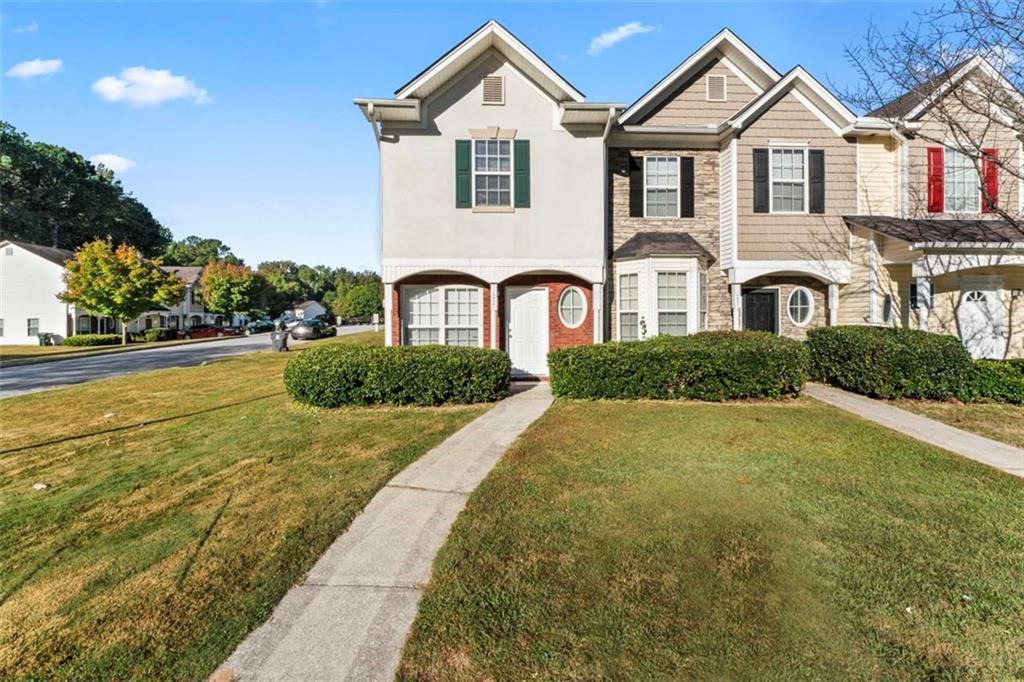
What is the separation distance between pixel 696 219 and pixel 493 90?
21.2 feet

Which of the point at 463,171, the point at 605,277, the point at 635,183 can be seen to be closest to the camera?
the point at 463,171

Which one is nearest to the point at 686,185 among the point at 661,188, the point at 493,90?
the point at 661,188

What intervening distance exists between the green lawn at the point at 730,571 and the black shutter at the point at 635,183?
8326mm

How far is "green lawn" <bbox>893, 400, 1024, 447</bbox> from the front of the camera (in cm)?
709

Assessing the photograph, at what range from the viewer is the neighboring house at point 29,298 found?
→ 36.6m

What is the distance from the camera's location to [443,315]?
1198 centimetres

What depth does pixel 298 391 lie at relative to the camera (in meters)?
9.12

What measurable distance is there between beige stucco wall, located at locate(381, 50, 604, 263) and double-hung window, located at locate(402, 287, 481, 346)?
1.07m

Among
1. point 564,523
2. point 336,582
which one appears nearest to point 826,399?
point 564,523

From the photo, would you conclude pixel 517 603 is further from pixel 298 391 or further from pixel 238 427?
pixel 298 391

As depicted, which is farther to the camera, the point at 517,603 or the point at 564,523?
the point at 564,523

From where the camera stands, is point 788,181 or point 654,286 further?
point 788,181

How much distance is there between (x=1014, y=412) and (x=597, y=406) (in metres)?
7.57

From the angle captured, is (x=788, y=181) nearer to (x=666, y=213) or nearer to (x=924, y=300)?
(x=666, y=213)
